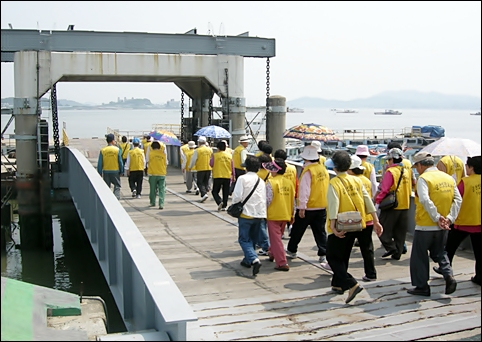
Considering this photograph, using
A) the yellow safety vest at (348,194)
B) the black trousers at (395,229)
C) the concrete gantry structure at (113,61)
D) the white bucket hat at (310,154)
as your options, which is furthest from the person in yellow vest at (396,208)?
the concrete gantry structure at (113,61)

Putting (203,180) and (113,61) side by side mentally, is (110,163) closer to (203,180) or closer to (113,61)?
(203,180)

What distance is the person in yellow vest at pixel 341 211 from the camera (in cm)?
644

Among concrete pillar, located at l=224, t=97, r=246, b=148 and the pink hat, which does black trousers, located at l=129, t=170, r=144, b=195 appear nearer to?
concrete pillar, located at l=224, t=97, r=246, b=148

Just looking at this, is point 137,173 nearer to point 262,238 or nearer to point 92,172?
point 92,172

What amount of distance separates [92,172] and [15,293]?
651 centimetres


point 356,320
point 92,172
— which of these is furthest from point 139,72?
point 356,320

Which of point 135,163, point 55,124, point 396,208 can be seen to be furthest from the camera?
point 55,124

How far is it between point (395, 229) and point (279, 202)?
186 cm

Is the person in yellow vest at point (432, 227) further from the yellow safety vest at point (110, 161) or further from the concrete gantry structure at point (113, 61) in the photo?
the concrete gantry structure at point (113, 61)

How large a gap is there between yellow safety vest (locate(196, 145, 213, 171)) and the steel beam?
20.4ft

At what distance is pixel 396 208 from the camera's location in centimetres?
835

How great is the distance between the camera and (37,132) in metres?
16.8

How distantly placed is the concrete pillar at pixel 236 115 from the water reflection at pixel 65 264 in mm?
5909

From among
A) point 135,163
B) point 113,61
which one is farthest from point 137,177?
point 113,61
